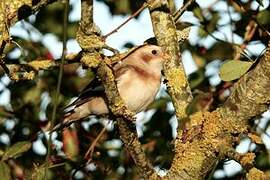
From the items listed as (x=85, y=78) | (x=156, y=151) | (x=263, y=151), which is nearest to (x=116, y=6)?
(x=85, y=78)

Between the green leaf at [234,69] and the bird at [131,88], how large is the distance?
4.33ft

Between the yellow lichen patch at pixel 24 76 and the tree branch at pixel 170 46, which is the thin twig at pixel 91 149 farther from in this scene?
the tree branch at pixel 170 46

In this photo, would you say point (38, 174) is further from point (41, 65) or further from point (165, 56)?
point (165, 56)

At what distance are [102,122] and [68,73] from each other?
32 cm

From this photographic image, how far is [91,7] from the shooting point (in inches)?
78.1

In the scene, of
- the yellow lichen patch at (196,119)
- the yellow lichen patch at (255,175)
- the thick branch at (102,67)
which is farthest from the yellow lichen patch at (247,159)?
the thick branch at (102,67)

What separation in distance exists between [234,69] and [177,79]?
0.60ft

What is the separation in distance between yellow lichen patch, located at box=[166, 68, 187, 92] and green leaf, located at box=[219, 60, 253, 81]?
0.40ft

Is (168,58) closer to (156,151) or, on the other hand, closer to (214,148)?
(214,148)

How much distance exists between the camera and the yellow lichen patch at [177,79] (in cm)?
233

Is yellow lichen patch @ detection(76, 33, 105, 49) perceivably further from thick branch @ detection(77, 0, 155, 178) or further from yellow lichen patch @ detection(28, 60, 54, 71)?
yellow lichen patch @ detection(28, 60, 54, 71)

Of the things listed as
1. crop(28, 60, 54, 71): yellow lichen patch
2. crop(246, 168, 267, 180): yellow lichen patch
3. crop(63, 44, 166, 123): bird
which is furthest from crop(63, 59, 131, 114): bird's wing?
crop(246, 168, 267, 180): yellow lichen patch

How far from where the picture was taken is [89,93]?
3752mm

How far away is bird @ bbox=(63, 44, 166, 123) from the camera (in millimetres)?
3725
